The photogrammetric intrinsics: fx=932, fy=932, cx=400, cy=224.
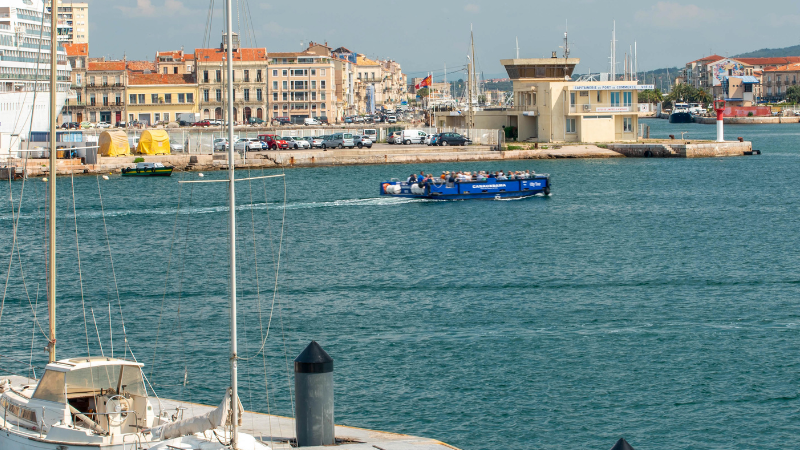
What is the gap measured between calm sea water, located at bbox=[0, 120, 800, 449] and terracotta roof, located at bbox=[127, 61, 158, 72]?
69.1 meters

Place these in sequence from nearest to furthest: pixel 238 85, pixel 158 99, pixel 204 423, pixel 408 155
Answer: pixel 204 423 < pixel 408 155 < pixel 158 99 < pixel 238 85

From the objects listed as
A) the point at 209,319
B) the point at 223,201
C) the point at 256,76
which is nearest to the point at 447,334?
the point at 209,319

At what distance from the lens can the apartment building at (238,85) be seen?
316 feet

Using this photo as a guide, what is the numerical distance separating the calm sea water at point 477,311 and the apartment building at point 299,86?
57.5 meters

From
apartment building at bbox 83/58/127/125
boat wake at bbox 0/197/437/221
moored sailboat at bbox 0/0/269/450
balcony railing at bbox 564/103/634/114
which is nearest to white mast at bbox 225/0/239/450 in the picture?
moored sailboat at bbox 0/0/269/450

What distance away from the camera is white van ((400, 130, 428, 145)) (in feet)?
250

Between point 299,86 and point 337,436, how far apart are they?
303 ft

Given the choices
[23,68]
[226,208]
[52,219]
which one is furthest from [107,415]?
[23,68]

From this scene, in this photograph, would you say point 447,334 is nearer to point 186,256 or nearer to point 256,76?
point 186,256

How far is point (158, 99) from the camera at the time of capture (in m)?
97.1

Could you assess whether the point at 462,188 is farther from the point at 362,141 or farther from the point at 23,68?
the point at 23,68

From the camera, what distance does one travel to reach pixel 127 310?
2417 cm

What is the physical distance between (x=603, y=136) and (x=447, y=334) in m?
52.7

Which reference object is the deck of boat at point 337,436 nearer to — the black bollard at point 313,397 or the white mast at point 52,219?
the black bollard at point 313,397
